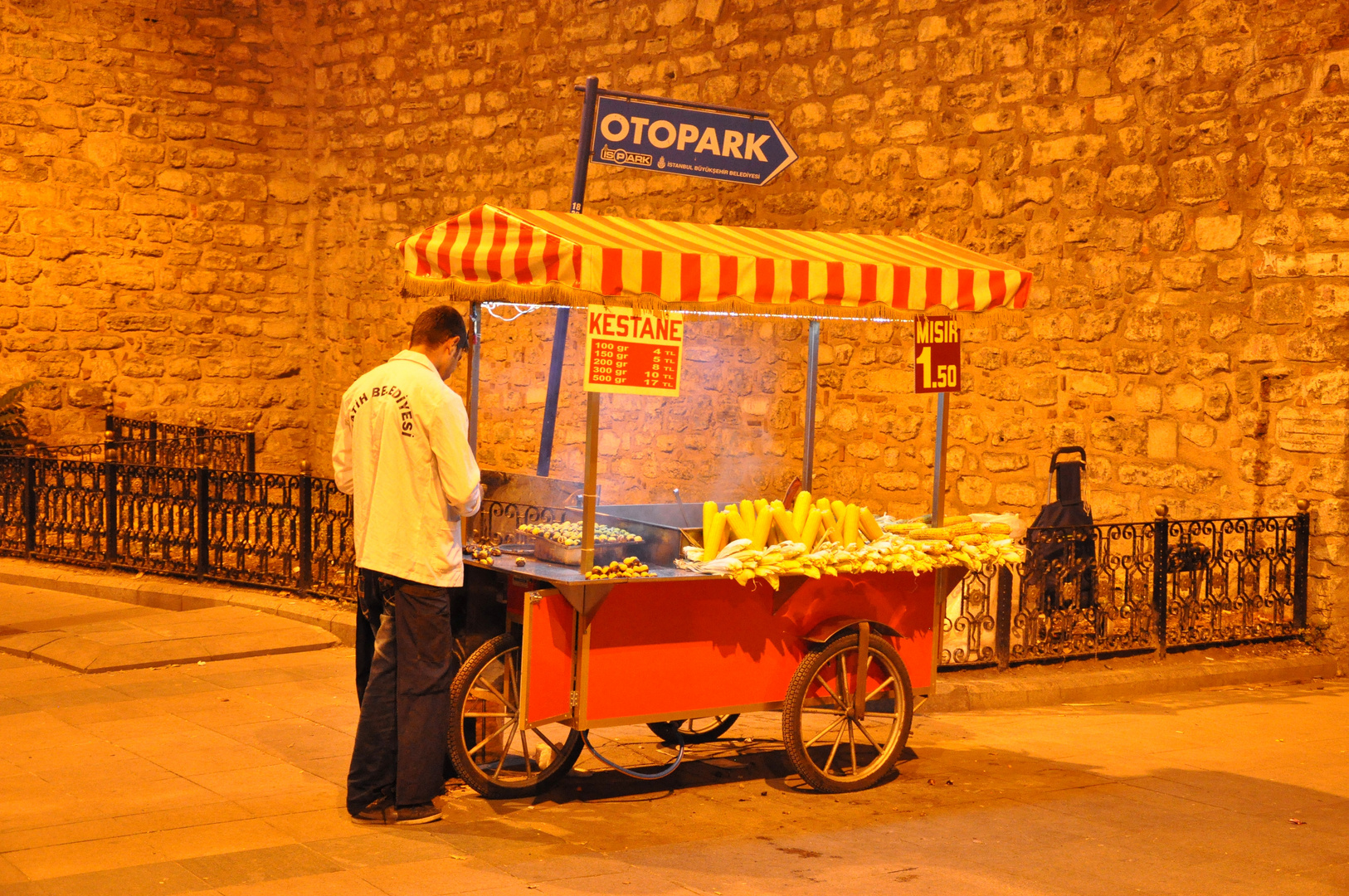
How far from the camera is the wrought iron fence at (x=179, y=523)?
9.30m

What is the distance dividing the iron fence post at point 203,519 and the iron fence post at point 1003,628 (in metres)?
5.28

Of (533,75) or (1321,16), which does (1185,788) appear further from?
(533,75)

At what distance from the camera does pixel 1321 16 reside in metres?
8.87

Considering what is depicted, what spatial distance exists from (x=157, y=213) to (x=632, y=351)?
1200 cm

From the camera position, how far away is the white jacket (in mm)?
5129

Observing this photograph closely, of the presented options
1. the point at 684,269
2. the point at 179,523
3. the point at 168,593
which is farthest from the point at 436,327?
the point at 179,523

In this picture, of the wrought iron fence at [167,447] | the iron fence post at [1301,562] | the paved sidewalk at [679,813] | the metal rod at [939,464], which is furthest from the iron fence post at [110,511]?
the iron fence post at [1301,562]

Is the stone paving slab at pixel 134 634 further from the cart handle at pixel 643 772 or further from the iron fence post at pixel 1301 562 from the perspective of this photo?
the iron fence post at pixel 1301 562

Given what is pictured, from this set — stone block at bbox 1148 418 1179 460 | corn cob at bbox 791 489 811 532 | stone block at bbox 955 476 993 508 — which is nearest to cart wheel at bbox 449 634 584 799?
corn cob at bbox 791 489 811 532

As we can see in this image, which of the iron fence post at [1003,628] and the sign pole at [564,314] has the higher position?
the sign pole at [564,314]

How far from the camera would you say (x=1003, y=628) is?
7.95m

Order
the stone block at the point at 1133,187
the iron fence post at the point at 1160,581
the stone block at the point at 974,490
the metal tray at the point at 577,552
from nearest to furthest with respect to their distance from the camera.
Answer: the metal tray at the point at 577,552 → the iron fence post at the point at 1160,581 → the stone block at the point at 1133,187 → the stone block at the point at 974,490

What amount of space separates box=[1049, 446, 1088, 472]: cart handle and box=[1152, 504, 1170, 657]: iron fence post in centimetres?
86

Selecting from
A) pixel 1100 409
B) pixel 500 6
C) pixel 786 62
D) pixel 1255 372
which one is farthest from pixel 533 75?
pixel 1255 372
